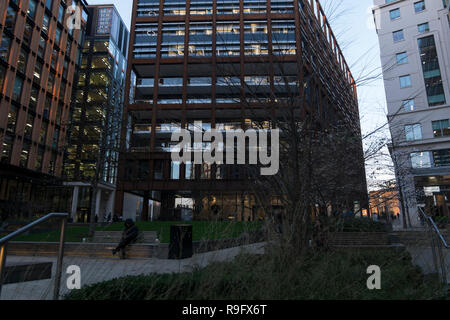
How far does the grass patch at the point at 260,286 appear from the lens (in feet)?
10.5

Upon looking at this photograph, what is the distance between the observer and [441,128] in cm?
2958

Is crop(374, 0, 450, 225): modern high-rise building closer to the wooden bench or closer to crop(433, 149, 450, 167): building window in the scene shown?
crop(433, 149, 450, 167): building window

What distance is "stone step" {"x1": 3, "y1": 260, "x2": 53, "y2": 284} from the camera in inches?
135

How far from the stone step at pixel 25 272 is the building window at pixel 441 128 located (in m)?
35.8

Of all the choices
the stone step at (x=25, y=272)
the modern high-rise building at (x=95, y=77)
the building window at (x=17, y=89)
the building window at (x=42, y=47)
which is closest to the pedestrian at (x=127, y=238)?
the stone step at (x=25, y=272)

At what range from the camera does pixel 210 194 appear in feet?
114

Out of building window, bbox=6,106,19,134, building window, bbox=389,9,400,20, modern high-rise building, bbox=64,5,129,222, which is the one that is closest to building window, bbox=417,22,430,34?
building window, bbox=389,9,400,20

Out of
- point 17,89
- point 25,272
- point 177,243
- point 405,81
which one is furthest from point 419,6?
point 17,89

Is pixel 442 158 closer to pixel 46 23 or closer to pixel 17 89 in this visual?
pixel 17 89

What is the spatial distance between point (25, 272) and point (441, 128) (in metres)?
36.5
